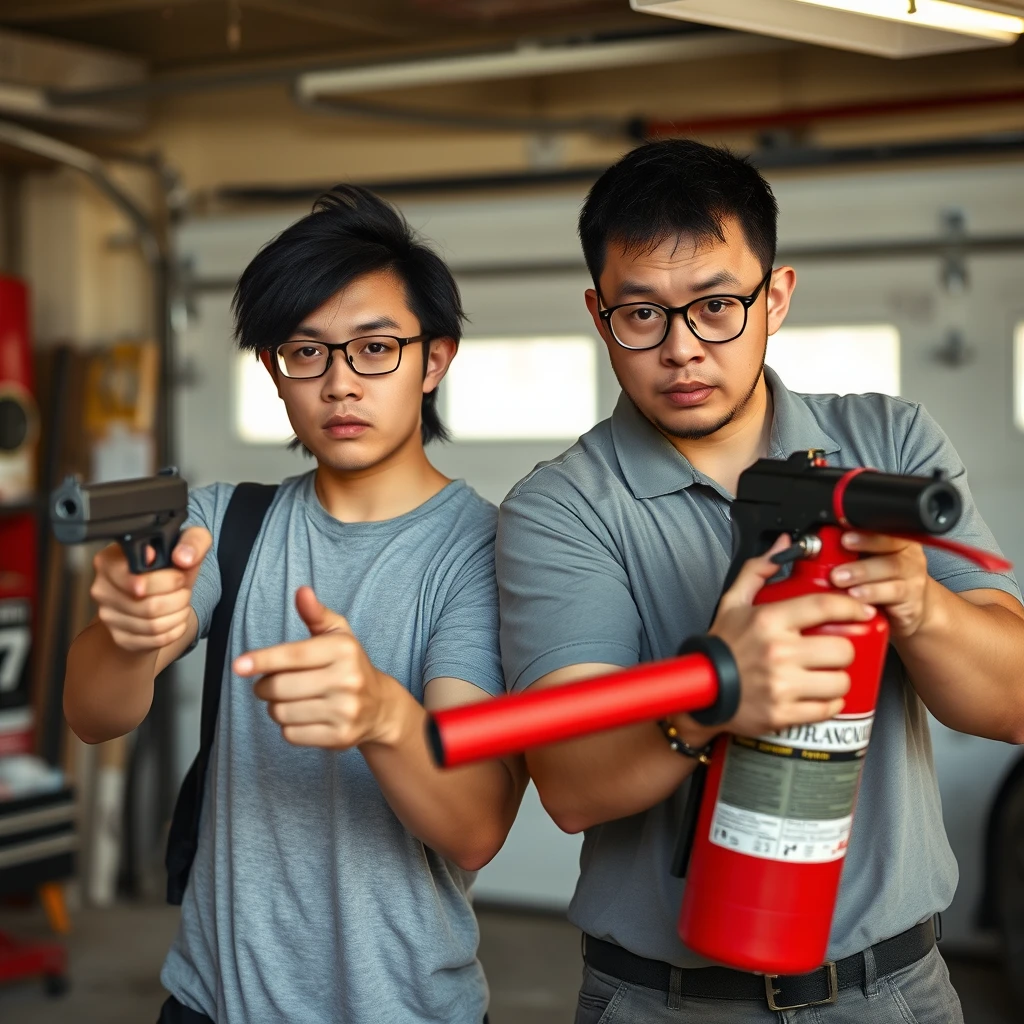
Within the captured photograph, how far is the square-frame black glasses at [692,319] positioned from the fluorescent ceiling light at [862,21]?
12.3 inches

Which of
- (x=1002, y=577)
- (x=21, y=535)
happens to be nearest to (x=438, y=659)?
(x=1002, y=577)

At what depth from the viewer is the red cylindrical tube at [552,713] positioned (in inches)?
38.7

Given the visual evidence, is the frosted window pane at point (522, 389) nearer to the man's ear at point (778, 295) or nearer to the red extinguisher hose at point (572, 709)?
the man's ear at point (778, 295)


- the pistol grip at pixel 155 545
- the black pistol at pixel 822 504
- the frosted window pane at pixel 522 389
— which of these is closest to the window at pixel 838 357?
the frosted window pane at pixel 522 389

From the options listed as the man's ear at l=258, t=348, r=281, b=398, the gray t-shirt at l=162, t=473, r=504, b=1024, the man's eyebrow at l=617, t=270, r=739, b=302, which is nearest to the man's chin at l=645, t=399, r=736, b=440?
the man's eyebrow at l=617, t=270, r=739, b=302

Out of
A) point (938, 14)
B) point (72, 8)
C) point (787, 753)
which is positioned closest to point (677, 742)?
point (787, 753)

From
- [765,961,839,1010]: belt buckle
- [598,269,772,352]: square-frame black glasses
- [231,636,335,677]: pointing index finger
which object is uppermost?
[598,269,772,352]: square-frame black glasses

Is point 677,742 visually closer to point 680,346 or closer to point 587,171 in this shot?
point 680,346

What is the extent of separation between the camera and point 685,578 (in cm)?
144

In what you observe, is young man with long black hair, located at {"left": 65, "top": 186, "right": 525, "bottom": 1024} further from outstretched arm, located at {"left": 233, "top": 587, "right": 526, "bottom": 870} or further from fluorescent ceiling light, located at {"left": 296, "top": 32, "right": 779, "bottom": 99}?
fluorescent ceiling light, located at {"left": 296, "top": 32, "right": 779, "bottom": 99}

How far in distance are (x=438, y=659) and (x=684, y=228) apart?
533 millimetres

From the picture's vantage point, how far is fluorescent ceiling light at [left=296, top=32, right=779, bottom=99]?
3.51 m

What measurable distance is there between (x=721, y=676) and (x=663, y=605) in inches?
13.5

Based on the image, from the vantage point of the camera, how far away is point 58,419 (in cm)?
476
